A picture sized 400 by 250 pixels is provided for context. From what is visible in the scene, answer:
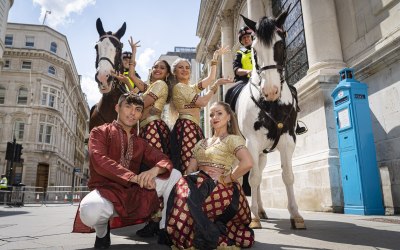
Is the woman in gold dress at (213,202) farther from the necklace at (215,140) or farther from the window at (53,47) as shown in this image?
the window at (53,47)

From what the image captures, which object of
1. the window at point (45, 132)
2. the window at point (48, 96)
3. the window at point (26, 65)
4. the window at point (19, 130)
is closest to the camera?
the window at point (19, 130)

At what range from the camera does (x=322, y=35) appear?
8.30 metres

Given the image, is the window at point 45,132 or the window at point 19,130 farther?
the window at point 45,132

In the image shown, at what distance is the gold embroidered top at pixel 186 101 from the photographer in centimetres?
407

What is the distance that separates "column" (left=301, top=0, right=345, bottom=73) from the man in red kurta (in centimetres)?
643

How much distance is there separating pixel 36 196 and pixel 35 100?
2168cm

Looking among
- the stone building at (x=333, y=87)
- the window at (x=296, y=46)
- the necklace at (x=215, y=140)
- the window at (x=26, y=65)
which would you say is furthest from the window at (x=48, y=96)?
the necklace at (x=215, y=140)

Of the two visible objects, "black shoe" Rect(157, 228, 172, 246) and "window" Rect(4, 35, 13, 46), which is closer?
"black shoe" Rect(157, 228, 172, 246)

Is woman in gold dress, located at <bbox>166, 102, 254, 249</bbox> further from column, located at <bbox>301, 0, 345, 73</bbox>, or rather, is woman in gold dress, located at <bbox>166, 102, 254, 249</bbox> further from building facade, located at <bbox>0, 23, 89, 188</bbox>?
building facade, located at <bbox>0, 23, 89, 188</bbox>

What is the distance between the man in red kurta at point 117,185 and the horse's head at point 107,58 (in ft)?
6.08

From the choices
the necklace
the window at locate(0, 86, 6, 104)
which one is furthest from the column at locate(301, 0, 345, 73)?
the window at locate(0, 86, 6, 104)

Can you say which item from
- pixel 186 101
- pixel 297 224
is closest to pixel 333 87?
pixel 297 224

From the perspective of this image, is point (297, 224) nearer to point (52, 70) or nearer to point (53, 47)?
point (52, 70)

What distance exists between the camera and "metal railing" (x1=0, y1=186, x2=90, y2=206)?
56.6ft
